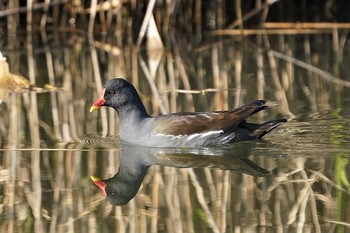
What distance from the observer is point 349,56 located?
32.6 feet

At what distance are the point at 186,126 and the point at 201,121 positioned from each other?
12cm

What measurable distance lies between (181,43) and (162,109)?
3.74m

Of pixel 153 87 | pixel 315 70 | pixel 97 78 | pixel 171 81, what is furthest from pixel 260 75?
pixel 97 78

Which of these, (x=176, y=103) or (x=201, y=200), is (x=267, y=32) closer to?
(x=176, y=103)

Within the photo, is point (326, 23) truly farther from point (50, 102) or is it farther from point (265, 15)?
point (50, 102)

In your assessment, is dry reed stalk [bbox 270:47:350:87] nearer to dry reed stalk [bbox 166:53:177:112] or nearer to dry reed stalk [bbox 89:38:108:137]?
dry reed stalk [bbox 166:53:177:112]

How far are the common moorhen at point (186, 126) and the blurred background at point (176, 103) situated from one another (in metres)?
0.11

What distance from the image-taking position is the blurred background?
4.75 metres

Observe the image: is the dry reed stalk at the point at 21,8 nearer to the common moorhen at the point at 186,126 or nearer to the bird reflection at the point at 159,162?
the common moorhen at the point at 186,126

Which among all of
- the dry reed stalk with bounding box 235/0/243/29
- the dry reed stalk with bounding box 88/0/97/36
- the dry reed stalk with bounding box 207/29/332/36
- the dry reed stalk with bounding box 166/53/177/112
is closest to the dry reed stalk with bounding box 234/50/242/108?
the dry reed stalk with bounding box 166/53/177/112

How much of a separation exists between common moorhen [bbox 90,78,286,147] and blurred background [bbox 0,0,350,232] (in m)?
0.11

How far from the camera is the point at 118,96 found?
6.39 m

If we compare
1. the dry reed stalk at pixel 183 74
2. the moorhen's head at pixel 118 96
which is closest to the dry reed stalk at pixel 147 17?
the dry reed stalk at pixel 183 74

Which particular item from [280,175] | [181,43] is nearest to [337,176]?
[280,175]
